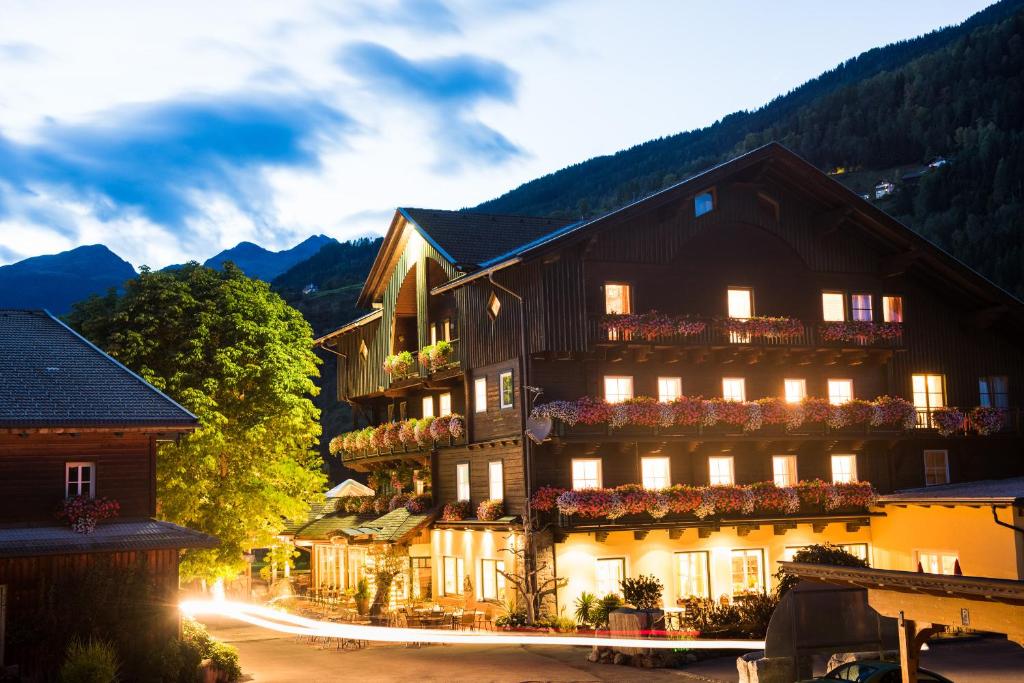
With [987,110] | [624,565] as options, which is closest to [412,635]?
[624,565]

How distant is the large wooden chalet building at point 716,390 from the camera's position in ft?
128

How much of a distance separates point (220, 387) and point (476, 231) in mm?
12642

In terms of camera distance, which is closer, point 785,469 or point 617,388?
point 617,388

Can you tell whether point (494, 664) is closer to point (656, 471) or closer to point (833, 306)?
point (656, 471)

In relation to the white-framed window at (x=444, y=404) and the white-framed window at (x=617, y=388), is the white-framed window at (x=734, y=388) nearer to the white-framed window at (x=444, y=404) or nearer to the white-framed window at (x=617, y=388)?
the white-framed window at (x=617, y=388)

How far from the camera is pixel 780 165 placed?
143ft

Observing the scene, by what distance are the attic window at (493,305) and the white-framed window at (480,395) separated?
2.53 m

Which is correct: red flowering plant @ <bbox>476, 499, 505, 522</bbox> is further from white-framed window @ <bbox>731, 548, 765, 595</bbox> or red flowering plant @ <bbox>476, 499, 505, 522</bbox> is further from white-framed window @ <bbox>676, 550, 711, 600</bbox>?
white-framed window @ <bbox>731, 548, 765, 595</bbox>

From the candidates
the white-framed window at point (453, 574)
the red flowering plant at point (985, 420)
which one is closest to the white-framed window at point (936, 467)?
the red flowering plant at point (985, 420)

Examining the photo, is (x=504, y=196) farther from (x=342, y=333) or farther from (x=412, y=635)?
(x=412, y=635)

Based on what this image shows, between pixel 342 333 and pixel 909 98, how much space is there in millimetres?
137266

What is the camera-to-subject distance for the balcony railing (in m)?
39.6

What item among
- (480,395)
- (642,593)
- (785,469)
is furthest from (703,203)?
(642,593)

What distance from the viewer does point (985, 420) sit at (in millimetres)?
44875
